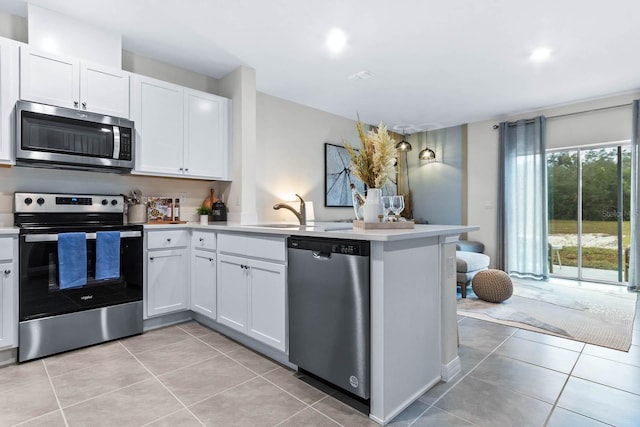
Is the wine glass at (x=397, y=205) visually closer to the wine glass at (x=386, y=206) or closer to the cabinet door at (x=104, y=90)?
the wine glass at (x=386, y=206)

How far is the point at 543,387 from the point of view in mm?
1936

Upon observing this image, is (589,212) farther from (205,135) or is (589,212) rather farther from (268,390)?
(205,135)

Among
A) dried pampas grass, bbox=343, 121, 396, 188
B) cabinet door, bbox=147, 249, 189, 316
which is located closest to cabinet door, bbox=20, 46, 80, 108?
cabinet door, bbox=147, 249, 189, 316

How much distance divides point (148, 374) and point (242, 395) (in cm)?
70

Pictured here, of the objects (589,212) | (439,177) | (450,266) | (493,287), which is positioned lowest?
(493,287)

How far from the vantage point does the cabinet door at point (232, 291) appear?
8.09 feet

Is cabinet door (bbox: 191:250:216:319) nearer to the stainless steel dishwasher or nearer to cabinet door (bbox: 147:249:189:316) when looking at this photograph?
cabinet door (bbox: 147:249:189:316)

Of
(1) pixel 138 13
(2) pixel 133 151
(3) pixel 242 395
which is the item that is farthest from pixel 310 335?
(1) pixel 138 13

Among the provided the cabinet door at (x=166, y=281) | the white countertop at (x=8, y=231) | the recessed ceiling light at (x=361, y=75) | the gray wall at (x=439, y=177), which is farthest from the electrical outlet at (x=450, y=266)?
the gray wall at (x=439, y=177)

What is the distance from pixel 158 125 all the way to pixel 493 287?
3.85 m

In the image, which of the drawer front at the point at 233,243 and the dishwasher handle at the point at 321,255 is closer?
the dishwasher handle at the point at 321,255

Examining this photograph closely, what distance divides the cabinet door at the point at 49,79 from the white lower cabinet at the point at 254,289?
5.37 ft

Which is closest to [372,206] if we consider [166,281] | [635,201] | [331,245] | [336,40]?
[331,245]

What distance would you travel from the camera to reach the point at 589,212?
191 inches
